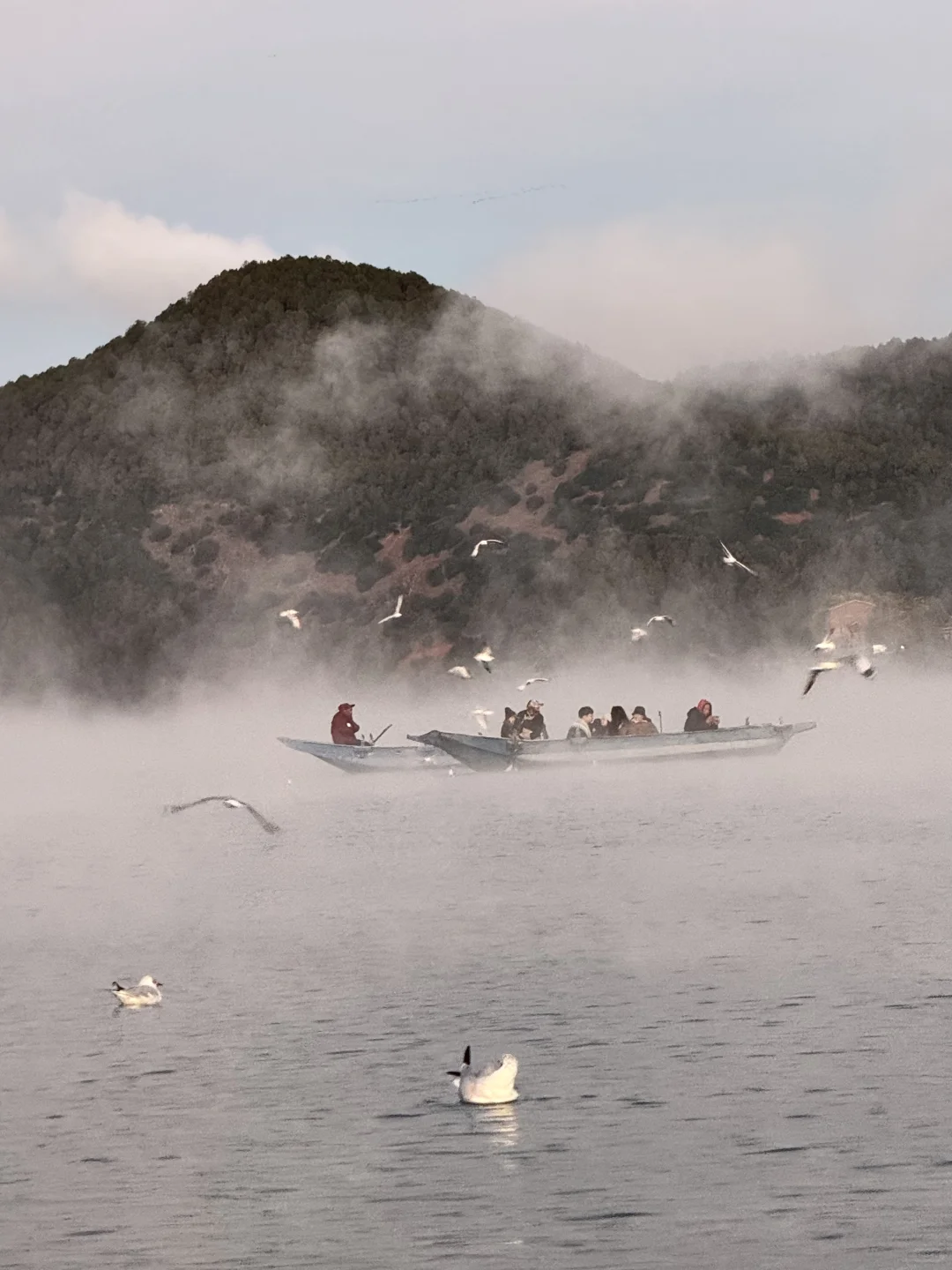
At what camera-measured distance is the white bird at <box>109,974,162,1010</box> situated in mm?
26766

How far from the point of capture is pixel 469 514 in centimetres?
15825

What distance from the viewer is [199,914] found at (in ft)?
126

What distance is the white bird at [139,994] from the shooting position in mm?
26766

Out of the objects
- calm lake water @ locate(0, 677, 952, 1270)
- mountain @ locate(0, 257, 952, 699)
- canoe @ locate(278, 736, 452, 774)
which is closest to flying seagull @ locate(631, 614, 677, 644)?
canoe @ locate(278, 736, 452, 774)

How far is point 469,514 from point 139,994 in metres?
132

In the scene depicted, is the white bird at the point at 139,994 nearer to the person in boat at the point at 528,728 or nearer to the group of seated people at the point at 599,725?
the group of seated people at the point at 599,725

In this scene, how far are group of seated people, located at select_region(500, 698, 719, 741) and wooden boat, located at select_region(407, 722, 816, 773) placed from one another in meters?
0.43

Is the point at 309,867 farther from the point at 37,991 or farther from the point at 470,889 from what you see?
the point at 37,991

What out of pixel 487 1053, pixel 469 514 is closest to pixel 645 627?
pixel 469 514

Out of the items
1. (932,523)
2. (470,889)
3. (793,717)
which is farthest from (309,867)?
(932,523)

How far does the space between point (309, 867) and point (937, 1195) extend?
29491mm

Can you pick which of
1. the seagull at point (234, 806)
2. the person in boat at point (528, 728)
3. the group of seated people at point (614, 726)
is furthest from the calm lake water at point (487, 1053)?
the person in boat at point (528, 728)

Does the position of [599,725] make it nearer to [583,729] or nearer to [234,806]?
[583,729]

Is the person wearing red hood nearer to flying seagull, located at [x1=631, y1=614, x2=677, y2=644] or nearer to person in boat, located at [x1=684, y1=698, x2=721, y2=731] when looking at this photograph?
flying seagull, located at [x1=631, y1=614, x2=677, y2=644]
